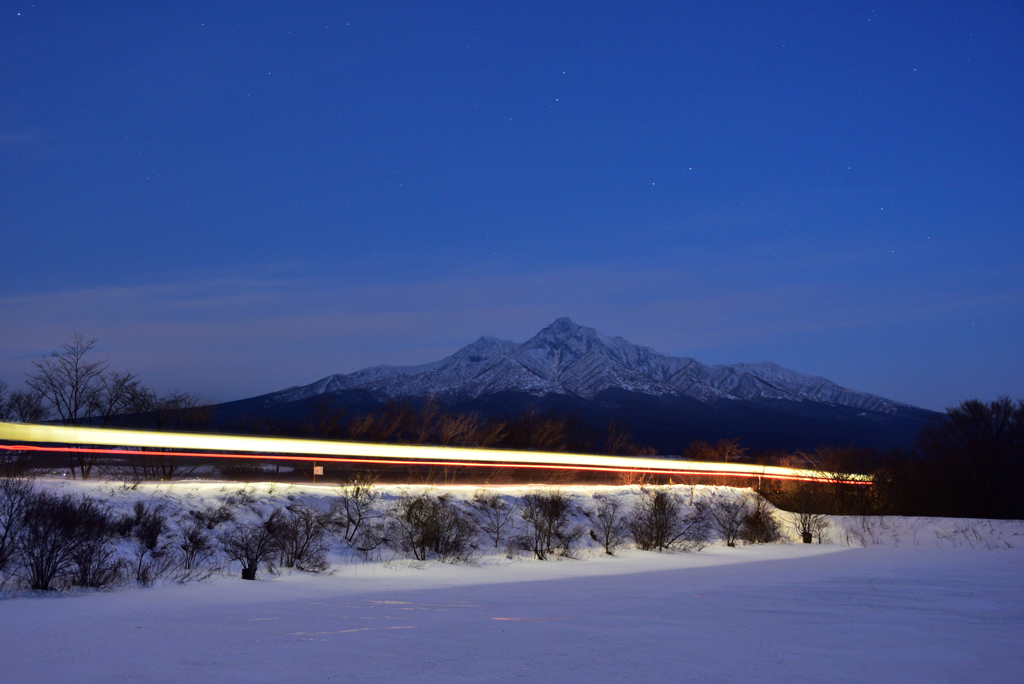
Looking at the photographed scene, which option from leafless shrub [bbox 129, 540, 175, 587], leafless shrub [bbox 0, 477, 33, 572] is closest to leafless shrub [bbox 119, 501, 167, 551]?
Result: leafless shrub [bbox 129, 540, 175, 587]

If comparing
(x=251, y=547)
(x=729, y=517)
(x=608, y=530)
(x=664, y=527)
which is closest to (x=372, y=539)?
(x=251, y=547)

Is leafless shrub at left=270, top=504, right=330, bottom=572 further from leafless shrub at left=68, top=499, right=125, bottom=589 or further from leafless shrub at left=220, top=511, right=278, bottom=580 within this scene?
leafless shrub at left=68, top=499, right=125, bottom=589

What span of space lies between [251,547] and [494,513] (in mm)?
10495

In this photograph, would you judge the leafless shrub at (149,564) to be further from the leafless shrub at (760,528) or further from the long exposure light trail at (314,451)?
the leafless shrub at (760,528)

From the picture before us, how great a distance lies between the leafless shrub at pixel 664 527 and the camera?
29172 millimetres

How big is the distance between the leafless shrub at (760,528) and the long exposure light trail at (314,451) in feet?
23.3

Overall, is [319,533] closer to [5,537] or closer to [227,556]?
[227,556]

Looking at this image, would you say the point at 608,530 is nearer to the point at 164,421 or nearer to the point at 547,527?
the point at 547,527

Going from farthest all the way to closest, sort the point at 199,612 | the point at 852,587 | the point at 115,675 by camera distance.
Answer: the point at 852,587
the point at 199,612
the point at 115,675

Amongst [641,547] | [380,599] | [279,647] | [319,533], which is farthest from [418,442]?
[279,647]

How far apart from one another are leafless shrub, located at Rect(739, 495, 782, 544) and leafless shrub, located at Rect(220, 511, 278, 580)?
814 inches

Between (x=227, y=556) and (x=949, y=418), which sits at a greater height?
(x=949, y=418)

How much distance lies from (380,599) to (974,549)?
2486 centimetres

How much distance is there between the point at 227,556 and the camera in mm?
20109
